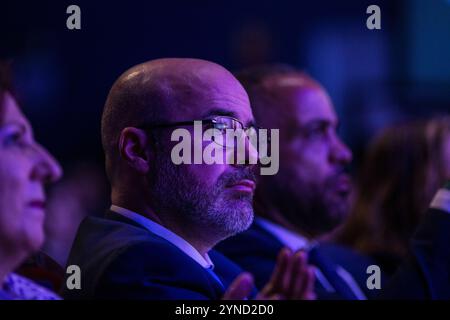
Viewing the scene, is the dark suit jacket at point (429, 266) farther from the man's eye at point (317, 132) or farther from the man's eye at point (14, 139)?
the man's eye at point (14, 139)

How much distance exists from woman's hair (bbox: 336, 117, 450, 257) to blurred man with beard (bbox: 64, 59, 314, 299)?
1.21 meters

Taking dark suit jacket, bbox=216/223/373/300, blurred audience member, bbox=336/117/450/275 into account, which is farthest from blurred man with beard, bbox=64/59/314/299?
blurred audience member, bbox=336/117/450/275

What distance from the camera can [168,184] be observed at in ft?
4.32

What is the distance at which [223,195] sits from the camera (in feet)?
4.29

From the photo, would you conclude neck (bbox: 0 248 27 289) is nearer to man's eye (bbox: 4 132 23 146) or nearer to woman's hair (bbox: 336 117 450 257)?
man's eye (bbox: 4 132 23 146)

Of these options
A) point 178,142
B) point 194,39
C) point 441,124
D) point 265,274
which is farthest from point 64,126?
point 178,142

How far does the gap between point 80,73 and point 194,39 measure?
0.93 m

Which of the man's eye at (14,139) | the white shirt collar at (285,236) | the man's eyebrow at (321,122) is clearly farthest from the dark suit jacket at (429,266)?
the man's eye at (14,139)

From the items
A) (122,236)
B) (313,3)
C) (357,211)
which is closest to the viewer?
(122,236)

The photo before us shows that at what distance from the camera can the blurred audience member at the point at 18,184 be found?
1.32 meters

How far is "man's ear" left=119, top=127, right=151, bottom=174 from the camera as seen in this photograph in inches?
51.1

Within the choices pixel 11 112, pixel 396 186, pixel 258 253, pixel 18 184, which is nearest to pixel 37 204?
pixel 18 184

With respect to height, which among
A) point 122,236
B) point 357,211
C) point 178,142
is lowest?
point 357,211
